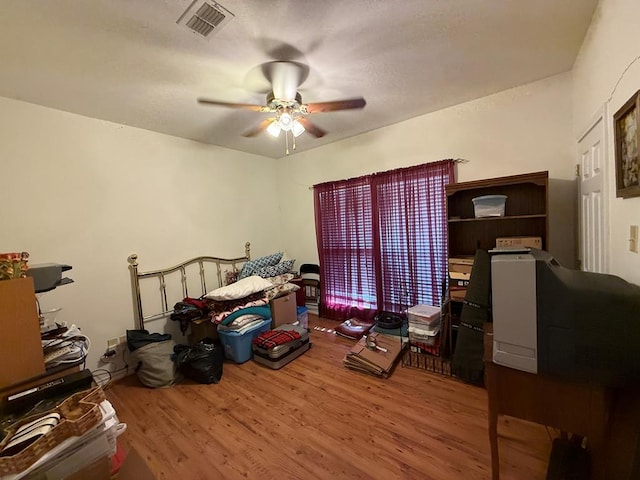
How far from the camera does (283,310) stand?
3.29m

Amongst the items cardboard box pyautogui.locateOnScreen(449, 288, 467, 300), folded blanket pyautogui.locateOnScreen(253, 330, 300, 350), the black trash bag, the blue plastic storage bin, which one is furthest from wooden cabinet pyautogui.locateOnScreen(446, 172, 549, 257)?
the black trash bag

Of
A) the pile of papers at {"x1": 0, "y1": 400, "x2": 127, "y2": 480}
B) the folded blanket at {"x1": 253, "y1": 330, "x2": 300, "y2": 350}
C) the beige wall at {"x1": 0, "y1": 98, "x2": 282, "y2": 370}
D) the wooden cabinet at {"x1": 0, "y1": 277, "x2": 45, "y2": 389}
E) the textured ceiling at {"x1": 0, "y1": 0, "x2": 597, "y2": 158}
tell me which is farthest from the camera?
the folded blanket at {"x1": 253, "y1": 330, "x2": 300, "y2": 350}

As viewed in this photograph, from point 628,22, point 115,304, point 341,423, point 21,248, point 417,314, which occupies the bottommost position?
point 341,423

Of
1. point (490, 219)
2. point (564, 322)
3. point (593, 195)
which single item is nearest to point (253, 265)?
point (490, 219)

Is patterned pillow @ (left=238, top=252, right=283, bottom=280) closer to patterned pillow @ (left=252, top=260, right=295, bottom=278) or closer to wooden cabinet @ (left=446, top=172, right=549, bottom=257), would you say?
patterned pillow @ (left=252, top=260, right=295, bottom=278)

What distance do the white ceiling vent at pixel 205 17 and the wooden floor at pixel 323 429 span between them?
2230mm

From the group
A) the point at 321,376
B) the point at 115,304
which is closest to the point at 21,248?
the point at 115,304

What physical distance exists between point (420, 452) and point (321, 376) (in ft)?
3.44

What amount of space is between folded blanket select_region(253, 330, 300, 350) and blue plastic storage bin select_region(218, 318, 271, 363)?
83 millimetres

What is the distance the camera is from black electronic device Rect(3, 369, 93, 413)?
1.07 m

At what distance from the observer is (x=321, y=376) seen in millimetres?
2426

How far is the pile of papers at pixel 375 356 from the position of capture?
238cm

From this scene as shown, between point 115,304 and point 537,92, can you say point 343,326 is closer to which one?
point 115,304

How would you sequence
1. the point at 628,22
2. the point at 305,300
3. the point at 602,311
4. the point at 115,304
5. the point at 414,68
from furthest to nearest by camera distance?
the point at 305,300
the point at 115,304
the point at 414,68
the point at 628,22
the point at 602,311
